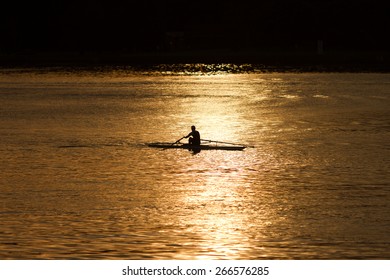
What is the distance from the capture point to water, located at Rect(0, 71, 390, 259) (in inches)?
1066

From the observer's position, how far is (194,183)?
122 ft

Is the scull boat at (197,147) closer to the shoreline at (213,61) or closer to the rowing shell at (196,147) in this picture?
the rowing shell at (196,147)

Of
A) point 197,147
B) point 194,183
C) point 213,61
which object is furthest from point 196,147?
point 213,61

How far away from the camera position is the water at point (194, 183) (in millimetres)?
27078

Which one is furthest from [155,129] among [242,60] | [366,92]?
[242,60]

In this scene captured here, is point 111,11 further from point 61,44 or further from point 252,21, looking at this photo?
point 252,21

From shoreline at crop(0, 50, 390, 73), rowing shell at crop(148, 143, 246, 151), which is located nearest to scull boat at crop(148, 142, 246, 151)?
rowing shell at crop(148, 143, 246, 151)

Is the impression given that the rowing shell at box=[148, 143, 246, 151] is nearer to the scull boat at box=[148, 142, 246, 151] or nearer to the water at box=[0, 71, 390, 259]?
the scull boat at box=[148, 142, 246, 151]

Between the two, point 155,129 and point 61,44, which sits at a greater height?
point 61,44

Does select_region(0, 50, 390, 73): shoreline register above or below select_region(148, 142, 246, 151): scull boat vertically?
above

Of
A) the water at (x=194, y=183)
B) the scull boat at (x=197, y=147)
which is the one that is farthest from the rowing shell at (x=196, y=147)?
the water at (x=194, y=183)

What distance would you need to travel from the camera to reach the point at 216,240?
27297 mm
